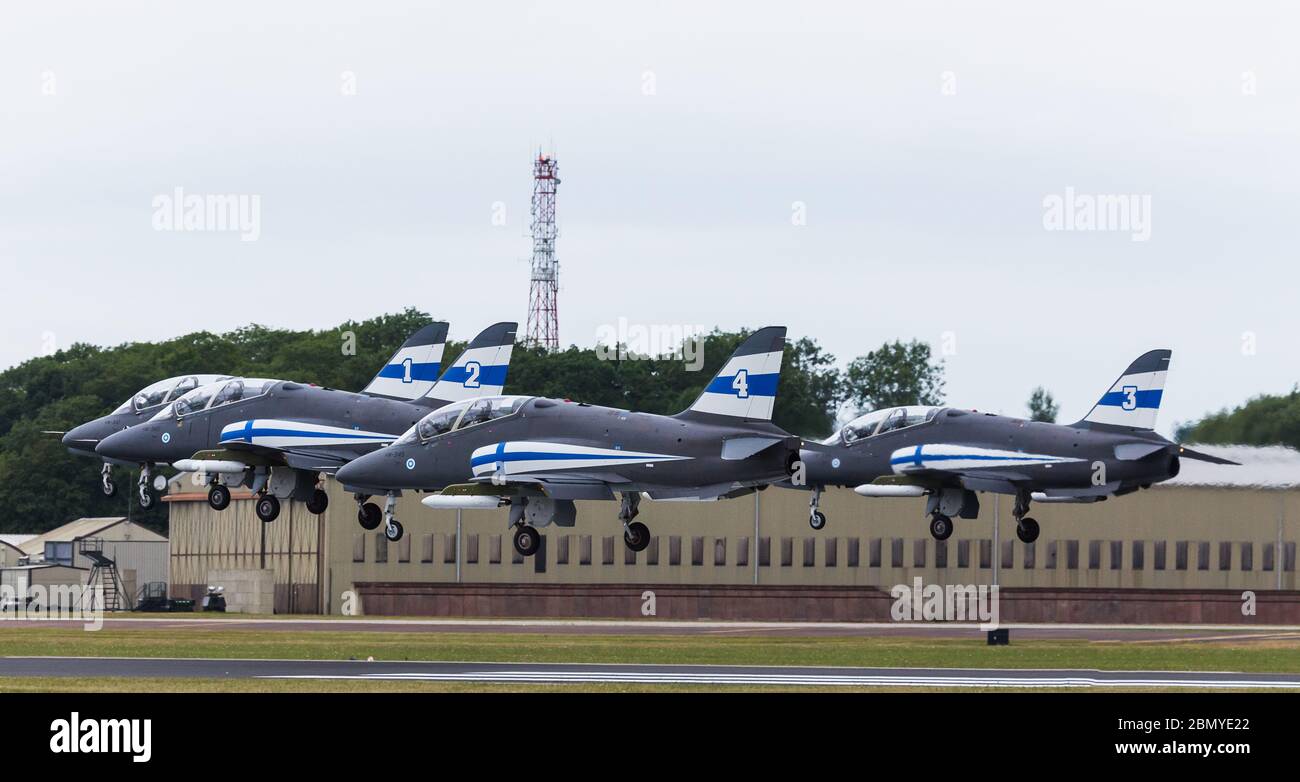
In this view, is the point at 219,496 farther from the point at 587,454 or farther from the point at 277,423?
the point at 587,454

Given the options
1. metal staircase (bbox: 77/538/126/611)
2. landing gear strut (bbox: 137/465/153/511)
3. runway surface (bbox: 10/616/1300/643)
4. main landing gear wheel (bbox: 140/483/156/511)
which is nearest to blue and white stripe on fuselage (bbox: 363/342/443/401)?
landing gear strut (bbox: 137/465/153/511)

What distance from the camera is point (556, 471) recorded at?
66125 millimetres

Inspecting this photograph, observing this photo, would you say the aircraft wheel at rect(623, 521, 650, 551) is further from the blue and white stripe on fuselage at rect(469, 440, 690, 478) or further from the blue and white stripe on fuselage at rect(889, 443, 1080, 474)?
the blue and white stripe on fuselage at rect(889, 443, 1080, 474)

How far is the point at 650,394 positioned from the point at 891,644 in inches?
2750

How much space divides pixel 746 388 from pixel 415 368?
15.3 metres

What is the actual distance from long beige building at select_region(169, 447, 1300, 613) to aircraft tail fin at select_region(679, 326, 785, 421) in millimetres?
42808

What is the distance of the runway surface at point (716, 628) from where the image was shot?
83188mm

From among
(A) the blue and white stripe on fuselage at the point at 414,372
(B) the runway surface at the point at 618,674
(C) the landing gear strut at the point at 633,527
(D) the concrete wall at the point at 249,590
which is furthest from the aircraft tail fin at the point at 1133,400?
(D) the concrete wall at the point at 249,590

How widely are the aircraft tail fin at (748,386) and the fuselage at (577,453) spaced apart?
44 cm

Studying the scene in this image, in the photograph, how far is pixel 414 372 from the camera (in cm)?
7394

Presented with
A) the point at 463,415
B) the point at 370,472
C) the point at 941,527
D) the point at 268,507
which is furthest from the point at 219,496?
the point at 941,527

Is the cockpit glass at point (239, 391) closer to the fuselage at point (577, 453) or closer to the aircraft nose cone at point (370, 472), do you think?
the aircraft nose cone at point (370, 472)

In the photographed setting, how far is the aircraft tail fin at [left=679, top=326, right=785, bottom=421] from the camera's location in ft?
207
